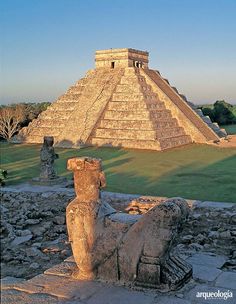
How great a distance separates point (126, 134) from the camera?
24547 mm

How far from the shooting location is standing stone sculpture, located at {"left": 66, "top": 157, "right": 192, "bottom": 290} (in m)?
4.29

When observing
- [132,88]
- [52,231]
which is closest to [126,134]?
[132,88]

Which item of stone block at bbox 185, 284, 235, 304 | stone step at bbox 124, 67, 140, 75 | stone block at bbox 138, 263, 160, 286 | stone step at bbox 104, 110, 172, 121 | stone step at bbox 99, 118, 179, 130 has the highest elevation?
stone step at bbox 124, 67, 140, 75

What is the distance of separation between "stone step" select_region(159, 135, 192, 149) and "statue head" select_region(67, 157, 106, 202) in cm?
1797

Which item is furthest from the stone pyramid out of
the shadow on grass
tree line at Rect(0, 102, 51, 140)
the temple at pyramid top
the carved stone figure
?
the carved stone figure

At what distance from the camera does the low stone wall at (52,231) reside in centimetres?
659

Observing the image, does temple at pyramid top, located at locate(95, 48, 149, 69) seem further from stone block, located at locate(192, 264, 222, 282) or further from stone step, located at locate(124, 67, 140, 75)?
stone block, located at locate(192, 264, 222, 282)

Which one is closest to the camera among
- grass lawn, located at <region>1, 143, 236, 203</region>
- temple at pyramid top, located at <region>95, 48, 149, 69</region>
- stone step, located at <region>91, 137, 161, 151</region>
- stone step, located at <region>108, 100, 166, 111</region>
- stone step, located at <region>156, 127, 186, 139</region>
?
grass lawn, located at <region>1, 143, 236, 203</region>

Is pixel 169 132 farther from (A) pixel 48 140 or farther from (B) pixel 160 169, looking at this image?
(A) pixel 48 140

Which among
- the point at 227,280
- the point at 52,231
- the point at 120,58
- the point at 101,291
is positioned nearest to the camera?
the point at 101,291

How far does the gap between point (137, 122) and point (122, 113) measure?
1734mm

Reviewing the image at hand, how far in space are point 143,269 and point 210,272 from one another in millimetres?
1066

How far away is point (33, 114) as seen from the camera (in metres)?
33.9

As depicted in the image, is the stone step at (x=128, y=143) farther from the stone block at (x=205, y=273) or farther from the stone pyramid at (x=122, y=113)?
the stone block at (x=205, y=273)
